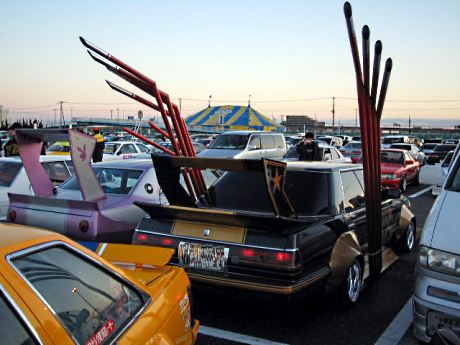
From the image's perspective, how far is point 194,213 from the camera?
14.7 feet

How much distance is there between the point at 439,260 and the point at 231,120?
39.4 meters

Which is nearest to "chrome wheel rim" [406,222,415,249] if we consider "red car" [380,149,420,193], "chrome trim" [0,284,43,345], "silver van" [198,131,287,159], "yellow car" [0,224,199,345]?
"yellow car" [0,224,199,345]

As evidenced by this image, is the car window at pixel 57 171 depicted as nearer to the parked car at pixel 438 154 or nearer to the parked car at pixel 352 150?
the parked car at pixel 352 150

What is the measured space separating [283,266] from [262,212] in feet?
3.21

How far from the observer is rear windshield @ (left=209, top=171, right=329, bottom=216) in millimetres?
4930

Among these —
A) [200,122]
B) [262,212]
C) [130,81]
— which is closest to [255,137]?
[130,81]

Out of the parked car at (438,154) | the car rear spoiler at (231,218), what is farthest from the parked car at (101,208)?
the parked car at (438,154)

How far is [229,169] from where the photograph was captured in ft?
14.3

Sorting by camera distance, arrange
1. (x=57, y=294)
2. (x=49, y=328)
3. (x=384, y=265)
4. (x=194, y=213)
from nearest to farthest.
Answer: (x=49, y=328) < (x=57, y=294) < (x=194, y=213) < (x=384, y=265)

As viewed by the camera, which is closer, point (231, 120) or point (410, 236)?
point (410, 236)

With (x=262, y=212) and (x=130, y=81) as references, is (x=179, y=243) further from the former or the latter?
(x=130, y=81)

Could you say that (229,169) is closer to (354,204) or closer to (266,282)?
(266,282)

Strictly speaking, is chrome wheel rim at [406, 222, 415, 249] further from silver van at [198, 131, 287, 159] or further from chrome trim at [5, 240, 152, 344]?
silver van at [198, 131, 287, 159]

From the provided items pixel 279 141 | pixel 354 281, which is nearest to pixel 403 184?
pixel 279 141
